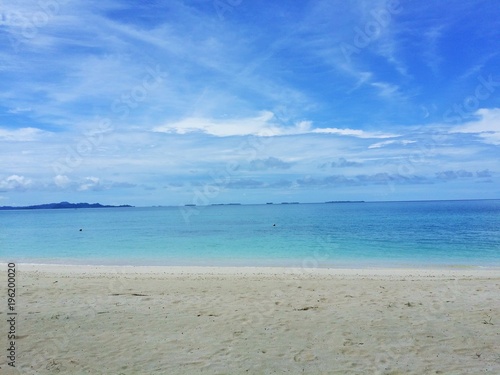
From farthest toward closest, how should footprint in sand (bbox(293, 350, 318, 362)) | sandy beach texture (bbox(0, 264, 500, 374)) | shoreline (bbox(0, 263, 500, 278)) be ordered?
shoreline (bbox(0, 263, 500, 278)) → footprint in sand (bbox(293, 350, 318, 362)) → sandy beach texture (bbox(0, 264, 500, 374))

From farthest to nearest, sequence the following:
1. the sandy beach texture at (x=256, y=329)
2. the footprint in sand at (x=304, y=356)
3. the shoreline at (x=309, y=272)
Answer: the shoreline at (x=309, y=272), the footprint in sand at (x=304, y=356), the sandy beach texture at (x=256, y=329)

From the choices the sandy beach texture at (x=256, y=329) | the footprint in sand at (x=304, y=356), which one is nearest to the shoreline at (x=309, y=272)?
the sandy beach texture at (x=256, y=329)

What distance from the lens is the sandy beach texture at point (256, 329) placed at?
6766mm

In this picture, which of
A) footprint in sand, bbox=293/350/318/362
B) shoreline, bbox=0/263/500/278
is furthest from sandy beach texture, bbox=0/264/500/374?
shoreline, bbox=0/263/500/278

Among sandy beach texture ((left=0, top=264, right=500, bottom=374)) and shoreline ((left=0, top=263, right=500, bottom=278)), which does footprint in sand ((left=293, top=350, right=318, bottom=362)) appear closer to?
sandy beach texture ((left=0, top=264, right=500, bottom=374))

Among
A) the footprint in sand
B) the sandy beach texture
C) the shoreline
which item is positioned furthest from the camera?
the shoreline

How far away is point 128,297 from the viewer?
38.5 ft

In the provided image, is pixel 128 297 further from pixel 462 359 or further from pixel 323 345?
pixel 462 359

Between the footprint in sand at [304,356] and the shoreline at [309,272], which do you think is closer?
the footprint in sand at [304,356]

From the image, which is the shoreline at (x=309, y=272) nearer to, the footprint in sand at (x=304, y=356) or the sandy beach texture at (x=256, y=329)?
the sandy beach texture at (x=256, y=329)

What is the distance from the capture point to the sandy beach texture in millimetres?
6766

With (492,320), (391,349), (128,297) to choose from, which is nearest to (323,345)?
(391,349)

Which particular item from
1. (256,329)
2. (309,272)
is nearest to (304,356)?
(256,329)

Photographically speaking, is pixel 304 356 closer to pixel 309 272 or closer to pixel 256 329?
pixel 256 329
